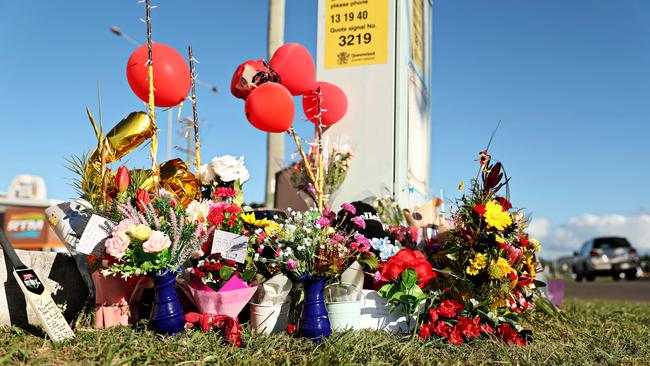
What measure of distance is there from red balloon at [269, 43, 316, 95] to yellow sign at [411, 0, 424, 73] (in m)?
1.34

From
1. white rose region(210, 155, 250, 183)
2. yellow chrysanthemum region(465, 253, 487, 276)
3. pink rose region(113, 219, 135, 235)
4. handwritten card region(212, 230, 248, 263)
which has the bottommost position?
yellow chrysanthemum region(465, 253, 487, 276)

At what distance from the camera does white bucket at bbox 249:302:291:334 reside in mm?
2601

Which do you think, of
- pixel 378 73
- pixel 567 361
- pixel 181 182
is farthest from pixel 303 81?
pixel 567 361

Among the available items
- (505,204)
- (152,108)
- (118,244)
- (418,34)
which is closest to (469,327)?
(505,204)

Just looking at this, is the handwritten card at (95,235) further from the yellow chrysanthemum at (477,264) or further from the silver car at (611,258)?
the silver car at (611,258)

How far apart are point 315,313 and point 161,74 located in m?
1.87

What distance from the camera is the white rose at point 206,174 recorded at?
10.4 ft

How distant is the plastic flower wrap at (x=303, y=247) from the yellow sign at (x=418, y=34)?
2794 millimetres

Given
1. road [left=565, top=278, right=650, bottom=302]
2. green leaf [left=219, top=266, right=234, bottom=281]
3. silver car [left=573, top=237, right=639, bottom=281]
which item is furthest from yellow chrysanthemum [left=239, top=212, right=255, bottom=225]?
silver car [left=573, top=237, right=639, bottom=281]

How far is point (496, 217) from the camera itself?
9.05 feet

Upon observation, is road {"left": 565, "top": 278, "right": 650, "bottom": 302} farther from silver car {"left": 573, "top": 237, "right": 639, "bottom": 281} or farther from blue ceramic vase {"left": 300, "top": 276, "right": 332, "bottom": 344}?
blue ceramic vase {"left": 300, "top": 276, "right": 332, "bottom": 344}

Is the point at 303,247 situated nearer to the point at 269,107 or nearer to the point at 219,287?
the point at 219,287

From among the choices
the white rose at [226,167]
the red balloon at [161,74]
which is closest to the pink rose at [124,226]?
the white rose at [226,167]

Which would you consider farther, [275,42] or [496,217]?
[275,42]
